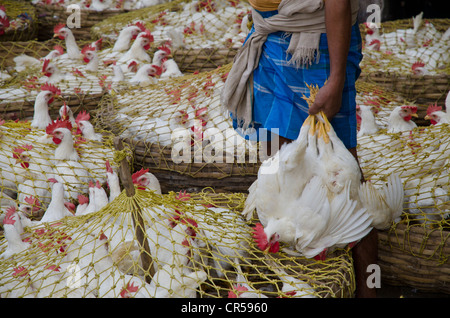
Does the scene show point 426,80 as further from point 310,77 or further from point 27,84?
point 27,84

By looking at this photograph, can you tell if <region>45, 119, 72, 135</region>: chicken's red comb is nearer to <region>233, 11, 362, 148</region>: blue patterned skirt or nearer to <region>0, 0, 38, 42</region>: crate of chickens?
<region>233, 11, 362, 148</region>: blue patterned skirt

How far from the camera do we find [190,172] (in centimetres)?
301

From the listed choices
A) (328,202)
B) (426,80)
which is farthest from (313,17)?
(426,80)

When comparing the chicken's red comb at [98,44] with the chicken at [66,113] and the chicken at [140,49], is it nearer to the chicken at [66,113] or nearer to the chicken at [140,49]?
the chicken at [140,49]

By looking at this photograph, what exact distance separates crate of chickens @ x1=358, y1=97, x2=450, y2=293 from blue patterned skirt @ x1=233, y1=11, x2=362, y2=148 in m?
0.57

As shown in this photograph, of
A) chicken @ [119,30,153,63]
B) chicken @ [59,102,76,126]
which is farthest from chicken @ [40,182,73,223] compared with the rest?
chicken @ [119,30,153,63]

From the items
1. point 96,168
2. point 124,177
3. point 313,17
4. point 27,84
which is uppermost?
point 313,17

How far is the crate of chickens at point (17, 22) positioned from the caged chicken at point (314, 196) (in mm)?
4083

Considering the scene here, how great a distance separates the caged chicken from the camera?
190 cm

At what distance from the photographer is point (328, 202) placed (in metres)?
1.89

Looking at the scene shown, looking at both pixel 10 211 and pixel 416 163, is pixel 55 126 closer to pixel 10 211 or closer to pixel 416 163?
pixel 10 211

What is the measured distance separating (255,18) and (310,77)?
1.16ft

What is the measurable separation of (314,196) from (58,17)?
4.98m

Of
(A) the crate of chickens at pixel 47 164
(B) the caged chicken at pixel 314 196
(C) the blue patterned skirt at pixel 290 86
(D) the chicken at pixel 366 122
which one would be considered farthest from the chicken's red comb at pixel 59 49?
(B) the caged chicken at pixel 314 196
